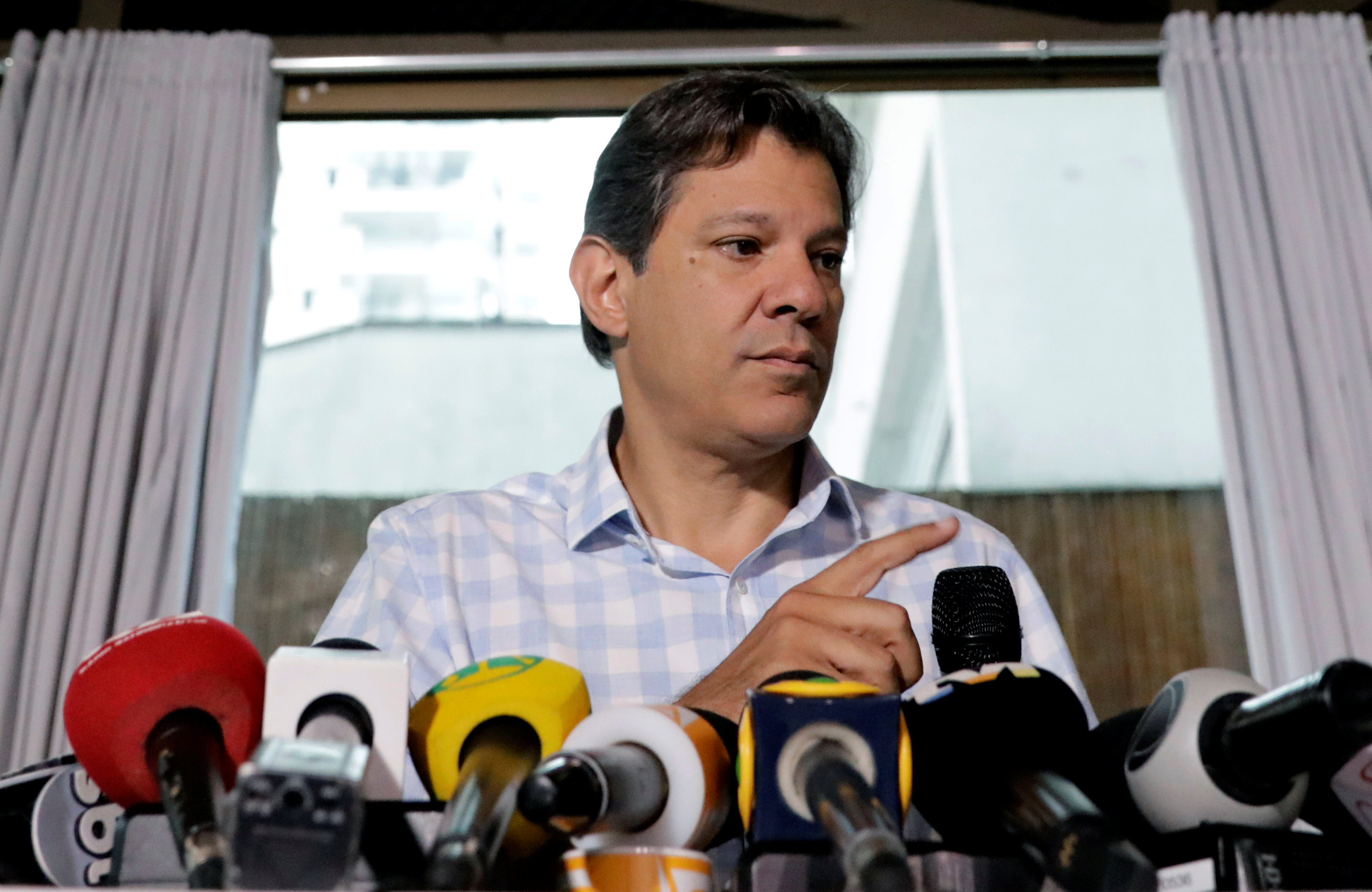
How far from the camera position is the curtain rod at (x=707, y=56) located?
9.12 feet

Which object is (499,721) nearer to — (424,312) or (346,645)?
(346,645)

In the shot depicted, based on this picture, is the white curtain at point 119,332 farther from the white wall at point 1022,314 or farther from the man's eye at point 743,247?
the man's eye at point 743,247

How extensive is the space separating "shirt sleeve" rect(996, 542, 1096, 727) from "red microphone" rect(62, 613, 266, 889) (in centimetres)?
92

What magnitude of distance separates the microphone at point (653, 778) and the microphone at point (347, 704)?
91mm

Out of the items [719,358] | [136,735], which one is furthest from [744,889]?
[719,358]

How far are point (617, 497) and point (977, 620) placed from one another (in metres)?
0.72

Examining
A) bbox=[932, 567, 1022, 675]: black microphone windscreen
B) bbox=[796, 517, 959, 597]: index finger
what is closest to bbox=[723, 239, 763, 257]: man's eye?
bbox=[796, 517, 959, 597]: index finger

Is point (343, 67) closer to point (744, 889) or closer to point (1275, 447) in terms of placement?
point (1275, 447)

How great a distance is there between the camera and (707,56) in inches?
110

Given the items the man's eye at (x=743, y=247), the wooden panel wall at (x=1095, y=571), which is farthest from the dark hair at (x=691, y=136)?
the wooden panel wall at (x=1095, y=571)

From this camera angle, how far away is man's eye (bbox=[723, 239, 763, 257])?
1.40 meters

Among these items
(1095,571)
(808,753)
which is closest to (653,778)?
(808,753)

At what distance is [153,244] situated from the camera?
8.59 ft

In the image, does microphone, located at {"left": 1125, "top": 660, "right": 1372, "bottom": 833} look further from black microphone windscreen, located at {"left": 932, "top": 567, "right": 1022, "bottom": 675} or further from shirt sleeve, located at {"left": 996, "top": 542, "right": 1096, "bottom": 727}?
shirt sleeve, located at {"left": 996, "top": 542, "right": 1096, "bottom": 727}
